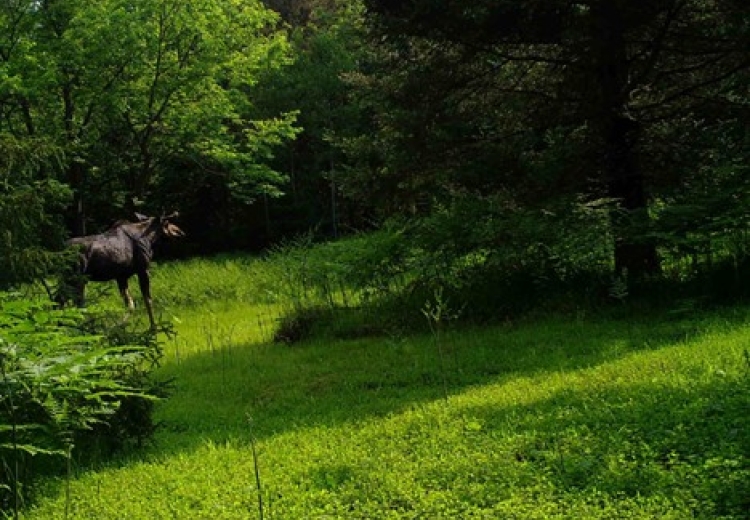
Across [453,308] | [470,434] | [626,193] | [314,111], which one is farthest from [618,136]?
[314,111]

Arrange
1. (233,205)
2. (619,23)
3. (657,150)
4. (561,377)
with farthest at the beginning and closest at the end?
1. (233,205)
2. (657,150)
3. (619,23)
4. (561,377)

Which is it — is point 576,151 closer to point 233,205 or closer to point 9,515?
point 9,515

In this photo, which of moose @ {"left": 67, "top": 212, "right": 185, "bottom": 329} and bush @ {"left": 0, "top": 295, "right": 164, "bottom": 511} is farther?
moose @ {"left": 67, "top": 212, "right": 185, "bottom": 329}

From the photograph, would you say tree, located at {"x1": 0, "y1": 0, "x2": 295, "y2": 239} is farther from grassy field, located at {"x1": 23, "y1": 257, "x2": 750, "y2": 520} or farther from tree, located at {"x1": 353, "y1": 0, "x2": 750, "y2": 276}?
grassy field, located at {"x1": 23, "y1": 257, "x2": 750, "y2": 520}

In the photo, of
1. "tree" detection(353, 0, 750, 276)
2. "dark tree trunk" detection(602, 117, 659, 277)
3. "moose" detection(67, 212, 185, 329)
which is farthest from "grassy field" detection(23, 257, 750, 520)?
"moose" detection(67, 212, 185, 329)

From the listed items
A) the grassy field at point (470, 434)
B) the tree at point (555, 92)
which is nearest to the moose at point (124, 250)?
the grassy field at point (470, 434)

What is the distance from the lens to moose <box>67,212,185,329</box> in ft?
40.3

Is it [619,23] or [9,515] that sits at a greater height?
[619,23]

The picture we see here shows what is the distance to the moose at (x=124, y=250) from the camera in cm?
Answer: 1228

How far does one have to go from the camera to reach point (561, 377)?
20.6 feet

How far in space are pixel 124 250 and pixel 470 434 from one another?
360 inches

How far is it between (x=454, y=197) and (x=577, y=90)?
2.15m

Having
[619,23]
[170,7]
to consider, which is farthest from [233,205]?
[619,23]

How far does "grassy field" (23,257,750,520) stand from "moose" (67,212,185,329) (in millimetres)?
4651
